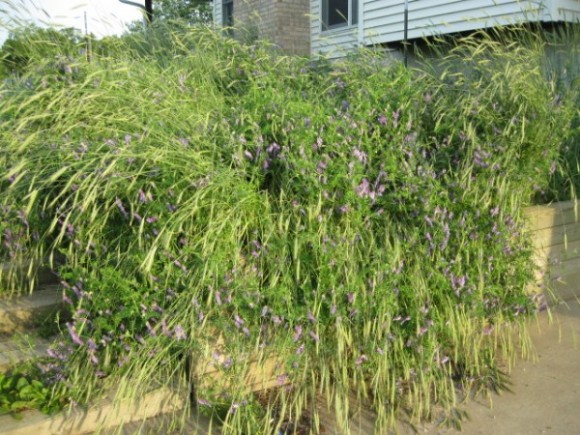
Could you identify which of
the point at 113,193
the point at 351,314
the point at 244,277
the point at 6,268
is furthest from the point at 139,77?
the point at 351,314

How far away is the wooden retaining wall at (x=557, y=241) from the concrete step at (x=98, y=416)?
7.41ft

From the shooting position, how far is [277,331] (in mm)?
2807

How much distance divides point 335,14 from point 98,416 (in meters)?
11.6

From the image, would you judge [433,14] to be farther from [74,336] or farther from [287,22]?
[74,336]

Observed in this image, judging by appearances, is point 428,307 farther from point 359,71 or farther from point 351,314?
point 359,71

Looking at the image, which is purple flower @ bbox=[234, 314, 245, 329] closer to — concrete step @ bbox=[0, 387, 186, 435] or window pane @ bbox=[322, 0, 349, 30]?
concrete step @ bbox=[0, 387, 186, 435]

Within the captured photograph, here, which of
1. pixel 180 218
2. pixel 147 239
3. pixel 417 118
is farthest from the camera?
pixel 417 118

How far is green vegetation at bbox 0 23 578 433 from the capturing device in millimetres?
2744

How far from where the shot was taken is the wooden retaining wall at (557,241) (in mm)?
3953

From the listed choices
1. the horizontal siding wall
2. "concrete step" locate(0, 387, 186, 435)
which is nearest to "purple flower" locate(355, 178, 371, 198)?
"concrete step" locate(0, 387, 186, 435)

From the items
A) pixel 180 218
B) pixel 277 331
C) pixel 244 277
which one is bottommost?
pixel 277 331

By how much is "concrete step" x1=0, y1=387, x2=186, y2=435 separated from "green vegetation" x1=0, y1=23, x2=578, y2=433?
0.22 feet

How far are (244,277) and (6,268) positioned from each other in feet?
5.64

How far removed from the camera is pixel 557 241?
423 centimetres
